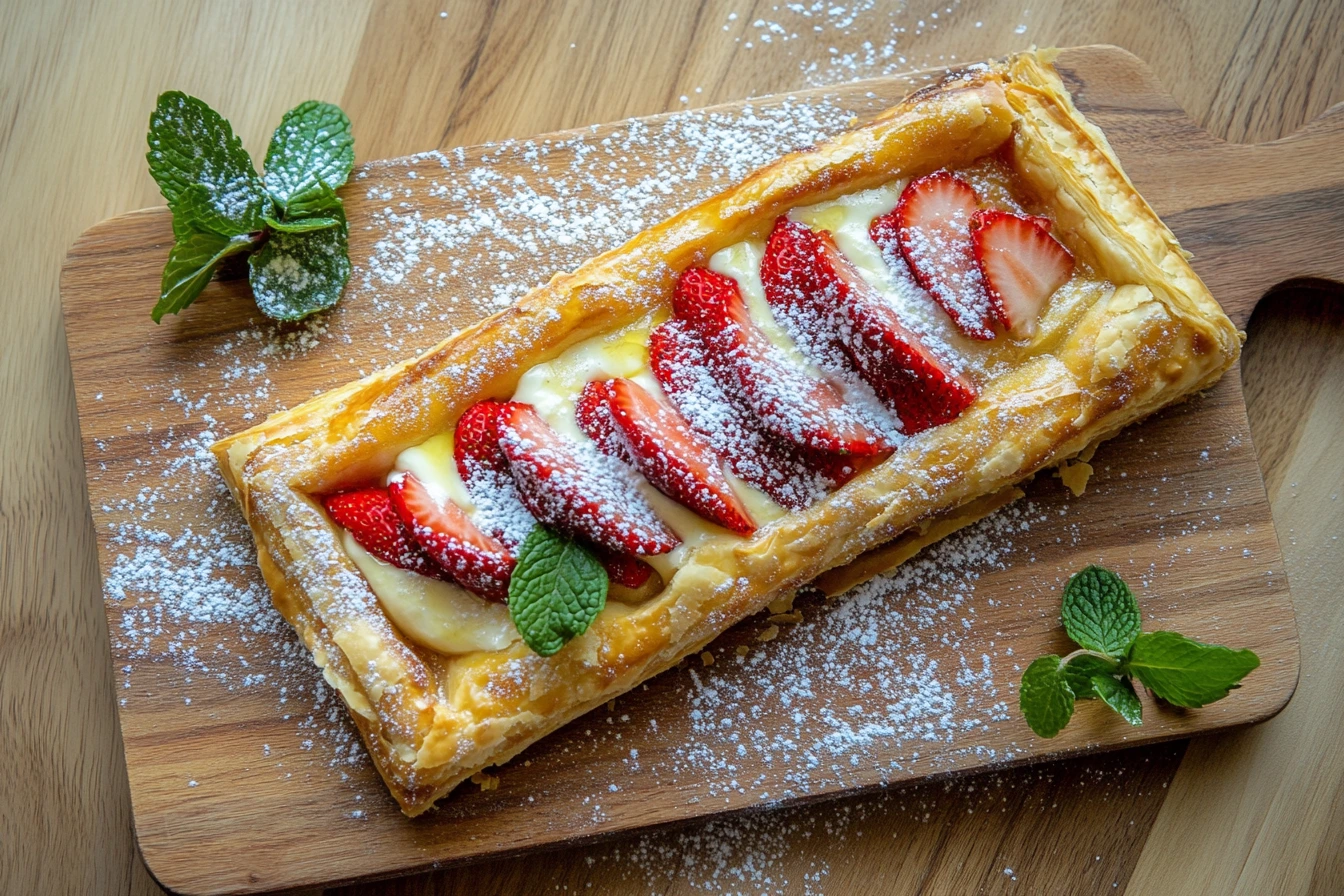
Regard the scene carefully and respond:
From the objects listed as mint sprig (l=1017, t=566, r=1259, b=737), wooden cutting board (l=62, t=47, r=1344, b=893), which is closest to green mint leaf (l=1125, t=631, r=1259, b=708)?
mint sprig (l=1017, t=566, r=1259, b=737)

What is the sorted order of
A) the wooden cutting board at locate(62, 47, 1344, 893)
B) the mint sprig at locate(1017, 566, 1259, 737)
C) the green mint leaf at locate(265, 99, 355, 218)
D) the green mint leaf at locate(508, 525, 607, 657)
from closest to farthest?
the green mint leaf at locate(508, 525, 607, 657)
the mint sprig at locate(1017, 566, 1259, 737)
the wooden cutting board at locate(62, 47, 1344, 893)
the green mint leaf at locate(265, 99, 355, 218)

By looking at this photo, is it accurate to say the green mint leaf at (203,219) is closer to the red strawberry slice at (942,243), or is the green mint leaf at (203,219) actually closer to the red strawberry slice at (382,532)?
the red strawberry slice at (382,532)

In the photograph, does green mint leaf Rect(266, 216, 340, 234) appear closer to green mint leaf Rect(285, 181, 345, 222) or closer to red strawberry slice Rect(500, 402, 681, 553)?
green mint leaf Rect(285, 181, 345, 222)

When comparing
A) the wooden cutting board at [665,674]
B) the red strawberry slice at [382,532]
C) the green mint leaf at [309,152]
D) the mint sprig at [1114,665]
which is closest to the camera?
the red strawberry slice at [382,532]

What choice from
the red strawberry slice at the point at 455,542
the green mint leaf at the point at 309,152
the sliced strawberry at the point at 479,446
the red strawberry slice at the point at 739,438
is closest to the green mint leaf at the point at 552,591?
the red strawberry slice at the point at 455,542

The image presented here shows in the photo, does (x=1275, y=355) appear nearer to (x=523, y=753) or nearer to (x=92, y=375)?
(x=523, y=753)

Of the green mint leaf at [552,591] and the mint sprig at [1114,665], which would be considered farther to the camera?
the mint sprig at [1114,665]
